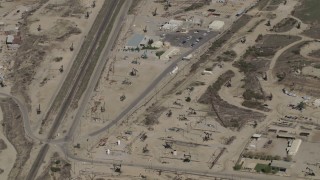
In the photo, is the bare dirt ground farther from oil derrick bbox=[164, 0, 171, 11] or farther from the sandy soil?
oil derrick bbox=[164, 0, 171, 11]

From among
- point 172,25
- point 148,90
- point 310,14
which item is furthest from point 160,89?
point 310,14

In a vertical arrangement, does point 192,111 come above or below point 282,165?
above

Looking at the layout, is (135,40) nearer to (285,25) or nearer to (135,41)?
(135,41)

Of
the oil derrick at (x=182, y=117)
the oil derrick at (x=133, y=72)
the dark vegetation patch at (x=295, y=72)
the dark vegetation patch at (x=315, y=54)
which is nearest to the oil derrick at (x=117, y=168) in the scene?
the oil derrick at (x=182, y=117)

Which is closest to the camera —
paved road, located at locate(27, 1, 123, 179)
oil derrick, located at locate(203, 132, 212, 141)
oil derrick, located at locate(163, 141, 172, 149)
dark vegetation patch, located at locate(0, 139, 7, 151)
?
paved road, located at locate(27, 1, 123, 179)

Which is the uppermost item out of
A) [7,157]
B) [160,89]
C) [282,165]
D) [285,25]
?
[285,25]

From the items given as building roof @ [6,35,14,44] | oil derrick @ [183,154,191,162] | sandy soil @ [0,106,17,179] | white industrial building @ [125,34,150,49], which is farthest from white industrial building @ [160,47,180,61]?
sandy soil @ [0,106,17,179]

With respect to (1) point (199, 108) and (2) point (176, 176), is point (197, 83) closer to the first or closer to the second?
(1) point (199, 108)
